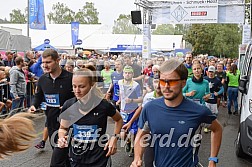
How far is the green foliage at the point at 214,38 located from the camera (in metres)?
62.3

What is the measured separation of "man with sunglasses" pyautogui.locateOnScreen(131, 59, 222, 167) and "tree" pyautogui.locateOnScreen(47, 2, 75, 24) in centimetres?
8199

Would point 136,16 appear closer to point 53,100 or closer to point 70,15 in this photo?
point 53,100

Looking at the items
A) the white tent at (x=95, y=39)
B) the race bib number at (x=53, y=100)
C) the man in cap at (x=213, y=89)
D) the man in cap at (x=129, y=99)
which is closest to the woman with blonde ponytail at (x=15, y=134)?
the race bib number at (x=53, y=100)

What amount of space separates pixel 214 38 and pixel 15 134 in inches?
2535

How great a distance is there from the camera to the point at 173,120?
3.15 metres

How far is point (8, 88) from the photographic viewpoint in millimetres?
11023

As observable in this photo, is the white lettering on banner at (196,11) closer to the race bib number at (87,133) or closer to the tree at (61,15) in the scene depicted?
the race bib number at (87,133)

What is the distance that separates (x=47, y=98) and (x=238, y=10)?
14945mm

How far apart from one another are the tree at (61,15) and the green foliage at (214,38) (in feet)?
101

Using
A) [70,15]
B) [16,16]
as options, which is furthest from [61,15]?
[16,16]

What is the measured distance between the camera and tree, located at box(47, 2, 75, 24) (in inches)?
3286

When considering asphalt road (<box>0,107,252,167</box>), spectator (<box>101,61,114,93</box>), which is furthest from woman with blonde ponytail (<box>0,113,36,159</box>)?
spectator (<box>101,61,114,93</box>)

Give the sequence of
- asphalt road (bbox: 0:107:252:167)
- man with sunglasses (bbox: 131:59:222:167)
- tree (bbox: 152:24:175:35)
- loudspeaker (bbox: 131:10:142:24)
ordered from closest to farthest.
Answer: man with sunglasses (bbox: 131:59:222:167)
asphalt road (bbox: 0:107:252:167)
loudspeaker (bbox: 131:10:142:24)
tree (bbox: 152:24:175:35)

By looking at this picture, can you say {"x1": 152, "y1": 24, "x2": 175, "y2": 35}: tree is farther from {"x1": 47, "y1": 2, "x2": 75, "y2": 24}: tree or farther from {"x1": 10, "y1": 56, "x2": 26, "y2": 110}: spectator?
{"x1": 10, "y1": 56, "x2": 26, "y2": 110}: spectator
